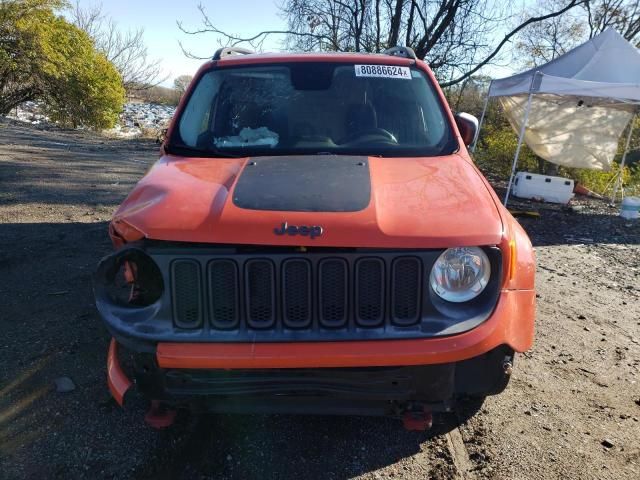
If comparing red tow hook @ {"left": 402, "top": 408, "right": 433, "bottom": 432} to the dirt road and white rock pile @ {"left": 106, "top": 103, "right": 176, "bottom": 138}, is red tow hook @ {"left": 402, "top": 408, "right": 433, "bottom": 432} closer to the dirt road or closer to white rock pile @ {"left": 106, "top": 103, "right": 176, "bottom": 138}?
the dirt road

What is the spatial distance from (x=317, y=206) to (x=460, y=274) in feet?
2.25

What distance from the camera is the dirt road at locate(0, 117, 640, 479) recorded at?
2.45 m

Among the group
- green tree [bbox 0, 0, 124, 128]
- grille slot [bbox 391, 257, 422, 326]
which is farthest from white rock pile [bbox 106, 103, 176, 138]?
grille slot [bbox 391, 257, 422, 326]

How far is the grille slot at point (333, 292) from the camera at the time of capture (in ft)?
6.79

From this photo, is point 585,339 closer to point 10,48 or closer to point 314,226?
point 314,226

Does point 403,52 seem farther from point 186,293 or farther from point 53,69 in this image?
point 53,69

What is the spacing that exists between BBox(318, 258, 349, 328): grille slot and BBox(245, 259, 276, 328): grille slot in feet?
0.68

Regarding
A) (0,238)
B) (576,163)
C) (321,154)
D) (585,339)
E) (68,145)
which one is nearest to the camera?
(321,154)

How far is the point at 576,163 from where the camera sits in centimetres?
1151

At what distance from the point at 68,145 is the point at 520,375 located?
44.8 ft

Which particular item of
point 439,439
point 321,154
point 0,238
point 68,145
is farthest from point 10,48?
point 439,439

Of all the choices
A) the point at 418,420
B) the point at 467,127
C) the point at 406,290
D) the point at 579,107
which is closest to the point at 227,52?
the point at 467,127

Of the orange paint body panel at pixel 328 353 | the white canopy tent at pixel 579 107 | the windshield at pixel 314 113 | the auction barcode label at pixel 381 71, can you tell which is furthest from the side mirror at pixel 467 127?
the white canopy tent at pixel 579 107

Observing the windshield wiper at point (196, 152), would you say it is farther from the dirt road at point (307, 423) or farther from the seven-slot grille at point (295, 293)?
the dirt road at point (307, 423)
